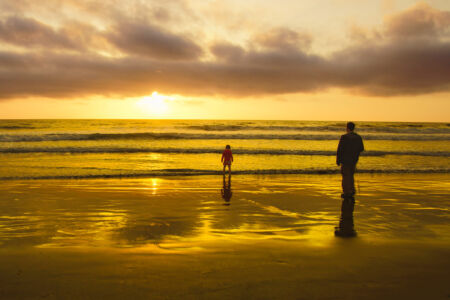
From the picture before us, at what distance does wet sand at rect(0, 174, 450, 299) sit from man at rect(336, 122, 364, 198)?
581mm

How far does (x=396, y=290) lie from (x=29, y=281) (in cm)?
450

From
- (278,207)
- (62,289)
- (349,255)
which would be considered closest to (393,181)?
(278,207)

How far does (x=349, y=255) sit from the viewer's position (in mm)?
5328

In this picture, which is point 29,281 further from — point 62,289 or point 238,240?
point 238,240

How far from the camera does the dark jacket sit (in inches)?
388

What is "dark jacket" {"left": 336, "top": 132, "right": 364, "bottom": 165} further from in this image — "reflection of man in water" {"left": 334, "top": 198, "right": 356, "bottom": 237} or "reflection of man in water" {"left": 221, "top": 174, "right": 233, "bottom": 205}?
"reflection of man in water" {"left": 221, "top": 174, "right": 233, "bottom": 205}

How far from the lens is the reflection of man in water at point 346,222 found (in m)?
6.61

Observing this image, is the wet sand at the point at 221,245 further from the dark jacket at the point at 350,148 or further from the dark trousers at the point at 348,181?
the dark jacket at the point at 350,148

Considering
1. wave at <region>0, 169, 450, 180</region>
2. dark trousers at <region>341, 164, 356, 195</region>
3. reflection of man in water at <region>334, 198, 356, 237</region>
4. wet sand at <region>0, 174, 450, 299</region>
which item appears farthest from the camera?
wave at <region>0, 169, 450, 180</region>

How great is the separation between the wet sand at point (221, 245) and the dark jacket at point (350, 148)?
1.22 metres

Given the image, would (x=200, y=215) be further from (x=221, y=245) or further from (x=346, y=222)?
(x=346, y=222)

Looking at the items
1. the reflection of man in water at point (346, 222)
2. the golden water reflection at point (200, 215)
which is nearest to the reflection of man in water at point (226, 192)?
the golden water reflection at point (200, 215)

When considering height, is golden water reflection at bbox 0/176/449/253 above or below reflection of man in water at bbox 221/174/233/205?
above

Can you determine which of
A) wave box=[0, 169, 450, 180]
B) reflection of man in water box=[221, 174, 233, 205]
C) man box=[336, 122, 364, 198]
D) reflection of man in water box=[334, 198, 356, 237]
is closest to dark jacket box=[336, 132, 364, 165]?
man box=[336, 122, 364, 198]
